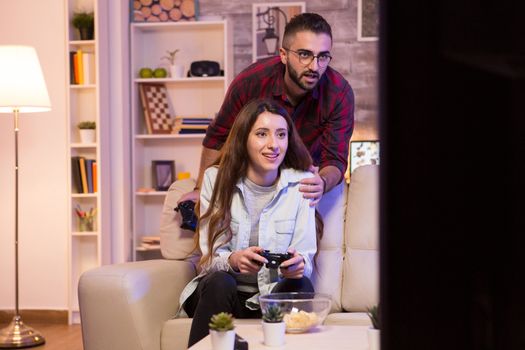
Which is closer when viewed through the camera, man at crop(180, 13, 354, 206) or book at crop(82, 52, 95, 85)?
man at crop(180, 13, 354, 206)

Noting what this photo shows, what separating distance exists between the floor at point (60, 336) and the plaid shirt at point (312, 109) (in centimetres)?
179

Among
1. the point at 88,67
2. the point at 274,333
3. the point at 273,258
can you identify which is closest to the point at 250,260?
the point at 273,258

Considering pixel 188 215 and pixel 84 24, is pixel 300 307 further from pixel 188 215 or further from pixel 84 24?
pixel 84 24

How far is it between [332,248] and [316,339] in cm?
77

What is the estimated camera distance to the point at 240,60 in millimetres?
5727

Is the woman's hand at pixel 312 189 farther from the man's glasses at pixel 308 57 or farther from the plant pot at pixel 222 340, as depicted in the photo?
the plant pot at pixel 222 340

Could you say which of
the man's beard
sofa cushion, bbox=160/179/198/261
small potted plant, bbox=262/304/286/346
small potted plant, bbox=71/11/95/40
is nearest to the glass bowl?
small potted plant, bbox=262/304/286/346

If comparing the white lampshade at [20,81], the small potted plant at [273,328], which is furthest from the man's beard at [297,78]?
the white lampshade at [20,81]

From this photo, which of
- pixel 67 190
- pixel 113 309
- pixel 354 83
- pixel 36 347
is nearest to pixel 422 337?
pixel 113 309

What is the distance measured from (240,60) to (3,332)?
2.48 metres

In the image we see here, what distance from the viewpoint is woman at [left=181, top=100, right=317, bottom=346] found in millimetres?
2572

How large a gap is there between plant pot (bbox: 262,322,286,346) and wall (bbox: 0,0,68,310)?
3486mm

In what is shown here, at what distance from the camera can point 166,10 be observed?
18.6ft

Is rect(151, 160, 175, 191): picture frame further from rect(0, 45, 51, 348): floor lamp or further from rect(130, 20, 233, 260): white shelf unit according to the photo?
rect(0, 45, 51, 348): floor lamp
